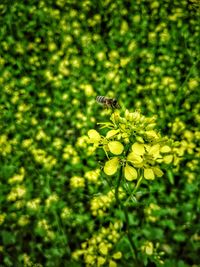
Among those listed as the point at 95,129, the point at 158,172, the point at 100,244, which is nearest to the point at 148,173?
the point at 158,172

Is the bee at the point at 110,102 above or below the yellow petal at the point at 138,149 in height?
above

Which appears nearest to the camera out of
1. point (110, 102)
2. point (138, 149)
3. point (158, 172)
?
A: point (138, 149)

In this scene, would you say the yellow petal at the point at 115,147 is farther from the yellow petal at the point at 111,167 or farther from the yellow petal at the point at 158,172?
the yellow petal at the point at 158,172

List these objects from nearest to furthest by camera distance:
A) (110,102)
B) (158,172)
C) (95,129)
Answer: (158,172) → (110,102) → (95,129)

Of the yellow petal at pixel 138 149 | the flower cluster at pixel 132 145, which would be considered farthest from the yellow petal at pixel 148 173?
the yellow petal at pixel 138 149

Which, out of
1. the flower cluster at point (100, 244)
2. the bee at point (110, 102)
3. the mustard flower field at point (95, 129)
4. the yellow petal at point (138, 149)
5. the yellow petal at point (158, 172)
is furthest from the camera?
the mustard flower field at point (95, 129)

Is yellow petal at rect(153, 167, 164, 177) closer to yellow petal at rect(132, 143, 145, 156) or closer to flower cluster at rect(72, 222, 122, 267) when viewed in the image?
yellow petal at rect(132, 143, 145, 156)

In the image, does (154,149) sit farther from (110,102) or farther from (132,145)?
(110,102)

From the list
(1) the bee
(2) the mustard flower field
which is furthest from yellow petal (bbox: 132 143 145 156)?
(1) the bee

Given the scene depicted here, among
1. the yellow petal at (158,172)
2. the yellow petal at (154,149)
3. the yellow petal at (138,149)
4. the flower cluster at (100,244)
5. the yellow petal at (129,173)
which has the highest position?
the yellow petal at (138,149)
